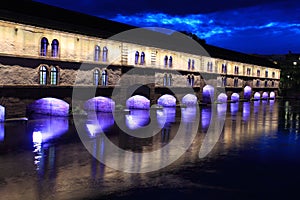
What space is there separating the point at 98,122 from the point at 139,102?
40.9 feet

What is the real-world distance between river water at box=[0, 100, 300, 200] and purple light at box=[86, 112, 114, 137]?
0.52 feet

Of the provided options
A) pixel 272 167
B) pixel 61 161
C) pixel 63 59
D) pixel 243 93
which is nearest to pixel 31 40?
pixel 63 59

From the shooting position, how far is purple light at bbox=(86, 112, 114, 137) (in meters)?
24.1

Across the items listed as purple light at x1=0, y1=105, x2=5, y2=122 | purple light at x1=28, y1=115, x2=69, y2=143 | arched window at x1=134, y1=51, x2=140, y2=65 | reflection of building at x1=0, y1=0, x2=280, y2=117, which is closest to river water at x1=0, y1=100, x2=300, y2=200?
purple light at x1=28, y1=115, x2=69, y2=143

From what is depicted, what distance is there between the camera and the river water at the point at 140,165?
11.3 m

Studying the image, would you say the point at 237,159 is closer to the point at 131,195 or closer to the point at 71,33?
the point at 131,195

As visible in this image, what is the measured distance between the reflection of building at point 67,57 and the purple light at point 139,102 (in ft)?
2.36

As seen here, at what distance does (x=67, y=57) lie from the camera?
29062 millimetres

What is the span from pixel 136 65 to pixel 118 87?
12.0ft

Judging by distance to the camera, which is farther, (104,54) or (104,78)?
(104,78)

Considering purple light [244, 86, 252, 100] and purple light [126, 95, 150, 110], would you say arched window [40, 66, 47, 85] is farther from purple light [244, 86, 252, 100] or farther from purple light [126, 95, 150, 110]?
purple light [244, 86, 252, 100]

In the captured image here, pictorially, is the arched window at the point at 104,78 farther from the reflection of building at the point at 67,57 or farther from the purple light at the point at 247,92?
the purple light at the point at 247,92

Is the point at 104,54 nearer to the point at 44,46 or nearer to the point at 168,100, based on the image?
the point at 44,46

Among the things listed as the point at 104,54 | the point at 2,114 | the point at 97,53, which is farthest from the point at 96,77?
the point at 2,114
